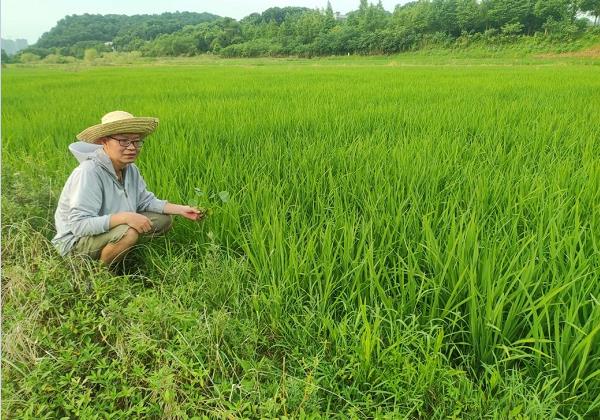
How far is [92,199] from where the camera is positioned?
192cm

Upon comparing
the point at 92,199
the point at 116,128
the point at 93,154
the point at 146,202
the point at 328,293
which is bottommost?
the point at 328,293

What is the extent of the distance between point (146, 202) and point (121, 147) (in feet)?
1.16

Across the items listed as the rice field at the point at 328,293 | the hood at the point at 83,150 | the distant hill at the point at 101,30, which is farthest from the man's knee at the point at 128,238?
the distant hill at the point at 101,30

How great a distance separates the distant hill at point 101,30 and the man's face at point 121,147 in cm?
5803

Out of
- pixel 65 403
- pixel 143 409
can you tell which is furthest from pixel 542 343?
pixel 65 403

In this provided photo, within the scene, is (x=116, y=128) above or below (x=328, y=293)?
above

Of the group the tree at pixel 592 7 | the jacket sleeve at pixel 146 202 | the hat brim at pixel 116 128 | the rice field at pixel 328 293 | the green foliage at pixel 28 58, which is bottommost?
the rice field at pixel 328 293

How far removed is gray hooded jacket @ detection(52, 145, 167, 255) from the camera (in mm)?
A: 1886

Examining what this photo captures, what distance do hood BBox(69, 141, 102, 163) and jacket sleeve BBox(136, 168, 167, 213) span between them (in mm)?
248

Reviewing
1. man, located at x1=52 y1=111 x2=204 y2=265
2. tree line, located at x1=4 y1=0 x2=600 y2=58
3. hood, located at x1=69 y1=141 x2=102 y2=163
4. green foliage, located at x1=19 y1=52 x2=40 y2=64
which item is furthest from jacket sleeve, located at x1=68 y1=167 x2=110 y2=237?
green foliage, located at x1=19 y1=52 x2=40 y2=64

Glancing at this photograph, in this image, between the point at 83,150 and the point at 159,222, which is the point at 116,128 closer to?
the point at 83,150


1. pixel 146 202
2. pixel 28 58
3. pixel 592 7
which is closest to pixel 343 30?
pixel 592 7

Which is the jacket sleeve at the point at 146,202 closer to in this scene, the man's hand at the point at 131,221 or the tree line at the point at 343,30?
the man's hand at the point at 131,221

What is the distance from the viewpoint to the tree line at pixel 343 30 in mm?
33562
